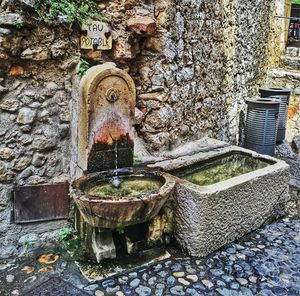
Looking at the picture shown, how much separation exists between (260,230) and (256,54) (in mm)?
4095

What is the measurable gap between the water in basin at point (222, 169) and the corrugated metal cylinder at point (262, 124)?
1.38 m

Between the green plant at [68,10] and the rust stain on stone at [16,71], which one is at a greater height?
the green plant at [68,10]

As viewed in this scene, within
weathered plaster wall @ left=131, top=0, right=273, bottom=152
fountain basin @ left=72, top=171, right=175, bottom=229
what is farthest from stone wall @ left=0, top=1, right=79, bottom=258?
weathered plaster wall @ left=131, top=0, right=273, bottom=152

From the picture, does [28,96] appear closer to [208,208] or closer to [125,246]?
[125,246]

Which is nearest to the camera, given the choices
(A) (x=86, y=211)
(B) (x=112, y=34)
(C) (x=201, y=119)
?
(A) (x=86, y=211)

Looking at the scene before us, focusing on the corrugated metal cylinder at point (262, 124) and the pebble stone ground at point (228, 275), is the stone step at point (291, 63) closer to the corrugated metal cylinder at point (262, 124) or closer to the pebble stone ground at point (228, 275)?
the corrugated metal cylinder at point (262, 124)

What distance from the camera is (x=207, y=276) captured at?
297cm

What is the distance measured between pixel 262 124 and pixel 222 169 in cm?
176

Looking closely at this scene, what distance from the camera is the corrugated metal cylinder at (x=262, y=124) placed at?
17.5 feet

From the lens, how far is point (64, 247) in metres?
3.29

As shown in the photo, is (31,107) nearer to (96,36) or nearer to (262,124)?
(96,36)

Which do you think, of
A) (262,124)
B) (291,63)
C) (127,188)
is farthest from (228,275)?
(291,63)

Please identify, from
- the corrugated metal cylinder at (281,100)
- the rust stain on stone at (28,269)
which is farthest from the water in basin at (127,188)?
the corrugated metal cylinder at (281,100)

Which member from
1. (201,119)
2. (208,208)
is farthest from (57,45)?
(201,119)
